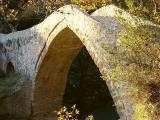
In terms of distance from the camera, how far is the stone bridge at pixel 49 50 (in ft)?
29.3

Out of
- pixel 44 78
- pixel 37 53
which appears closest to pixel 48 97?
pixel 44 78

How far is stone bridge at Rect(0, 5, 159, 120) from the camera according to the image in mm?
8945

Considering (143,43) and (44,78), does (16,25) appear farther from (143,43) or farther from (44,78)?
(143,43)

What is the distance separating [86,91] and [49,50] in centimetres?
571

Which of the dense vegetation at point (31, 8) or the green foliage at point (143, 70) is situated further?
the dense vegetation at point (31, 8)

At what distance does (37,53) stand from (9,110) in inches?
92.9

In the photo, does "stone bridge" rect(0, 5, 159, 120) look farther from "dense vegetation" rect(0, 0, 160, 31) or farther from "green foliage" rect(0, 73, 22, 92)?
"dense vegetation" rect(0, 0, 160, 31)

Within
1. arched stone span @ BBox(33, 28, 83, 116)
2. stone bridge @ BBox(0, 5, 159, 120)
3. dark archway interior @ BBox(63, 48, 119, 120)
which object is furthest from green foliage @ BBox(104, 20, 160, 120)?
dark archway interior @ BBox(63, 48, 119, 120)

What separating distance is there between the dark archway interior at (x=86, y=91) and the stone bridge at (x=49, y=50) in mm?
2789

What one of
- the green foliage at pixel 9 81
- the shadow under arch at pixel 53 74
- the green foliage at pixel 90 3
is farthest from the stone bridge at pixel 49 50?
the green foliage at pixel 90 3

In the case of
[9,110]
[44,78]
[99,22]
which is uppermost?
[99,22]

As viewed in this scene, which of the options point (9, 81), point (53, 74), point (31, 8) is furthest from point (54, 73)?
point (31, 8)

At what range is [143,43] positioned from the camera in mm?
6035

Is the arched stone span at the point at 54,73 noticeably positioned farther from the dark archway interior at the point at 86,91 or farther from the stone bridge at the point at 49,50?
the dark archway interior at the point at 86,91
